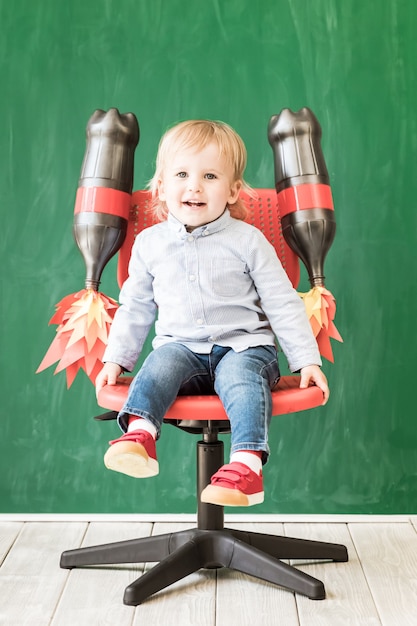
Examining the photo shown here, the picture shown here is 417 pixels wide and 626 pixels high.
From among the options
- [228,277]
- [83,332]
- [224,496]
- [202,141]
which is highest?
[202,141]

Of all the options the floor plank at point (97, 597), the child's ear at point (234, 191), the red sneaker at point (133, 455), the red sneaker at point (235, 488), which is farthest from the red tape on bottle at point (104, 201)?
the floor plank at point (97, 597)

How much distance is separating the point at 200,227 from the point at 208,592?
32.9 inches

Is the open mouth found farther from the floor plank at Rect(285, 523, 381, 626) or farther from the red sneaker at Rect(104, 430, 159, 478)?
the floor plank at Rect(285, 523, 381, 626)

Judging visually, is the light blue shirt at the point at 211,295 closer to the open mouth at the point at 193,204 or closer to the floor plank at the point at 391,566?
the open mouth at the point at 193,204

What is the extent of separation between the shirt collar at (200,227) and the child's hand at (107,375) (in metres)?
0.35

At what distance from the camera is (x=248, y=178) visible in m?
2.47

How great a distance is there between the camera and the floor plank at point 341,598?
1777mm

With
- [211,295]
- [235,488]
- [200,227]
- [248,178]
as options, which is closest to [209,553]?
[235,488]

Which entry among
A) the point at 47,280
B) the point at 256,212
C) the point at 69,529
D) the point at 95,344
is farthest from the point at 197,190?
the point at 69,529

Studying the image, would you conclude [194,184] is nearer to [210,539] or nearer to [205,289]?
[205,289]

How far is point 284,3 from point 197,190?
0.80 m

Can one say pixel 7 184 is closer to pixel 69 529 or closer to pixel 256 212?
pixel 256 212

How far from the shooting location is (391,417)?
8.18 feet

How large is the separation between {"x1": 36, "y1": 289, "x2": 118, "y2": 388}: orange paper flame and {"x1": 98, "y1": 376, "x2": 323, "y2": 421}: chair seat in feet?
0.63
